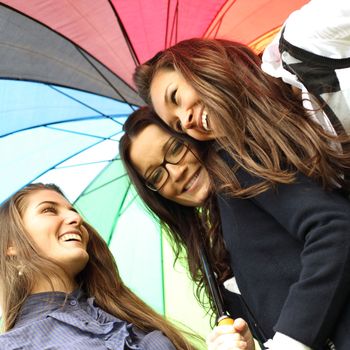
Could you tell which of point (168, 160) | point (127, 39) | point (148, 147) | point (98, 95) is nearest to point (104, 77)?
point (98, 95)

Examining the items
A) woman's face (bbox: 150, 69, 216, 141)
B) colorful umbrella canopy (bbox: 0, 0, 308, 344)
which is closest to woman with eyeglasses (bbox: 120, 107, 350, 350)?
woman's face (bbox: 150, 69, 216, 141)

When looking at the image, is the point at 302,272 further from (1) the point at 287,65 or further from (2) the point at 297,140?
(1) the point at 287,65

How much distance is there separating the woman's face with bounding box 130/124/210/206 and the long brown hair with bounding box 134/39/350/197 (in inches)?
14.1

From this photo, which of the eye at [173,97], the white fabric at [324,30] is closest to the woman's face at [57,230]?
the eye at [173,97]

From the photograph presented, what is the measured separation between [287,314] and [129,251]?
182 cm

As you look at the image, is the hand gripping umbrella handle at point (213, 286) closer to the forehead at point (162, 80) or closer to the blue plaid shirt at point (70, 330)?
the blue plaid shirt at point (70, 330)

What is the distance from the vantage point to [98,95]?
10.3 feet

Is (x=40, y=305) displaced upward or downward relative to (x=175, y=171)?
downward

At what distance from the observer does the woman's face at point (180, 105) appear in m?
2.32

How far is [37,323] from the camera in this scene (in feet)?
9.27

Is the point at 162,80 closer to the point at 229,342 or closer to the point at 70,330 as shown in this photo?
the point at 229,342

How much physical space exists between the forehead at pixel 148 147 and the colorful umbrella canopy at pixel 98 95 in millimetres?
330

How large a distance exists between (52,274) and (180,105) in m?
1.16

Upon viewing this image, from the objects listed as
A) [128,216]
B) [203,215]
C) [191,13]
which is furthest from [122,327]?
[191,13]
